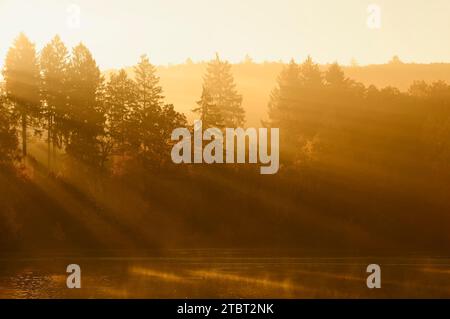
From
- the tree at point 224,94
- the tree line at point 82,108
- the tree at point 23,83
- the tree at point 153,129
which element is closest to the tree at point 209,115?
the tree line at point 82,108

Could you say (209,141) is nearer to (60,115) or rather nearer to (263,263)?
(60,115)

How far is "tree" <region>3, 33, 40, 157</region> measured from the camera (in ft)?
253

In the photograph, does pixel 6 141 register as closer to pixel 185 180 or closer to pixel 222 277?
pixel 185 180

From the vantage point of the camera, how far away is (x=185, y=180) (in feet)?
245

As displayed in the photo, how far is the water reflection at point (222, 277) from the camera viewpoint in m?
43.3

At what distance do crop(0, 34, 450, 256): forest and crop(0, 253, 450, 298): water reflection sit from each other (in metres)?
7.74

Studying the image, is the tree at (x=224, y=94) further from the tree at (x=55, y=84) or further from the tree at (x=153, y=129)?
the tree at (x=55, y=84)

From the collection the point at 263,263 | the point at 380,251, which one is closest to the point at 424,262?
the point at 380,251

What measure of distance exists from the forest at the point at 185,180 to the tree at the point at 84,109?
0.12 m

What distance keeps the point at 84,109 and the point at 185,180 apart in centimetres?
1349

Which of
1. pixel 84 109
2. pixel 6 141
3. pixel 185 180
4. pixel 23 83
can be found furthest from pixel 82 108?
pixel 185 180

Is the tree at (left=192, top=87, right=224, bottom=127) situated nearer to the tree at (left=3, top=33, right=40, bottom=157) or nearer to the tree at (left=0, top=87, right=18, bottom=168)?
the tree at (left=3, top=33, right=40, bottom=157)

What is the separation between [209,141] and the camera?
7538cm

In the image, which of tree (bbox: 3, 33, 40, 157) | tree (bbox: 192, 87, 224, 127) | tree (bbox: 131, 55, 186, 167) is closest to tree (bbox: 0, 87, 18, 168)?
tree (bbox: 3, 33, 40, 157)
